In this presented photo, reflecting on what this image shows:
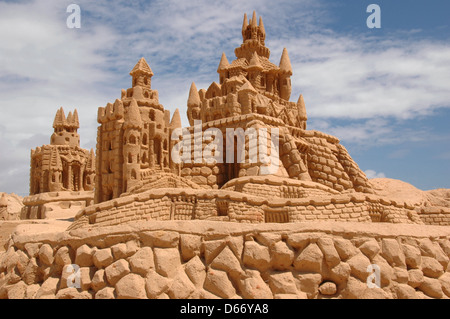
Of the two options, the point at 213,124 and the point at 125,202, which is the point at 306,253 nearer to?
the point at 125,202

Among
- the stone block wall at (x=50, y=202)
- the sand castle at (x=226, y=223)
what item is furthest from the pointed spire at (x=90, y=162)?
the sand castle at (x=226, y=223)

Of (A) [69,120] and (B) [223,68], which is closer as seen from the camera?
(B) [223,68]

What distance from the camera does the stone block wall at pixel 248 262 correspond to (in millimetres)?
5539

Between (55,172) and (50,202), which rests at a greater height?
(55,172)

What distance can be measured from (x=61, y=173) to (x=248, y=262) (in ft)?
97.2

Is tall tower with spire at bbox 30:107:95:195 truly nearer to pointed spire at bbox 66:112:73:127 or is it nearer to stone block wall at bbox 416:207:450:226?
pointed spire at bbox 66:112:73:127

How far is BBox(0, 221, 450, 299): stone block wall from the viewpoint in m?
5.54

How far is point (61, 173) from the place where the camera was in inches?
1275

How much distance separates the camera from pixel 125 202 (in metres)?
12.0

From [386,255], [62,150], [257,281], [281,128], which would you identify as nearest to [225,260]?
[257,281]

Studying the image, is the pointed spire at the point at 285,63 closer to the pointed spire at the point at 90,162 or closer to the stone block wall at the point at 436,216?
the pointed spire at the point at 90,162

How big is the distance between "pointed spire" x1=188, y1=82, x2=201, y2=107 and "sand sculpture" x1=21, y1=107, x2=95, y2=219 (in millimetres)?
9753

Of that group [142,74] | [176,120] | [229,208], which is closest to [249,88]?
[176,120]

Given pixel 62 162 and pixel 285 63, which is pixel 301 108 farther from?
pixel 62 162
